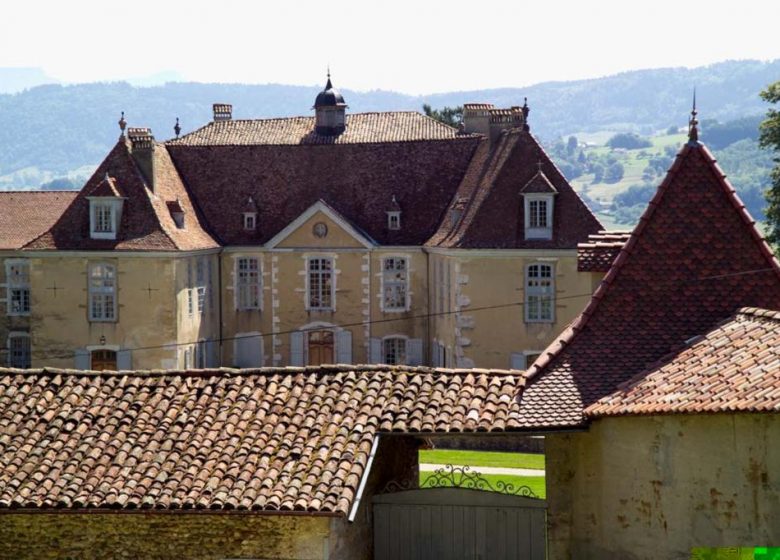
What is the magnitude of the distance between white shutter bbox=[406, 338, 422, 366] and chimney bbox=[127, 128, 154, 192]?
1168 cm

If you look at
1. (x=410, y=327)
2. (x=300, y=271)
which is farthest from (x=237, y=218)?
(x=410, y=327)

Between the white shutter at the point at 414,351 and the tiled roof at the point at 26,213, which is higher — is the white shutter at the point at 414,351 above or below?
below

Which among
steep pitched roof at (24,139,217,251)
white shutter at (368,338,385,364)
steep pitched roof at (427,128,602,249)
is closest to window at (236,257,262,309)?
steep pitched roof at (24,139,217,251)

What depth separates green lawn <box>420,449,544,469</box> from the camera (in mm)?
45062

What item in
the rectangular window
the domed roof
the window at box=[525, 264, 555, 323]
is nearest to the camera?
the window at box=[525, 264, 555, 323]

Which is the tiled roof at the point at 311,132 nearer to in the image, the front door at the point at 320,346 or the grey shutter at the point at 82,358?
the front door at the point at 320,346

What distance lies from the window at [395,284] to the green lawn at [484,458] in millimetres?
13439

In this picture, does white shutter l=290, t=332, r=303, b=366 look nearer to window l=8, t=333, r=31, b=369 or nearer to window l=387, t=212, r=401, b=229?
window l=387, t=212, r=401, b=229

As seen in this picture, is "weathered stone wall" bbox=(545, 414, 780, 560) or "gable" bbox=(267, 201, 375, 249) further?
"gable" bbox=(267, 201, 375, 249)

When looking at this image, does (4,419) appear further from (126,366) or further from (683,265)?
(126,366)

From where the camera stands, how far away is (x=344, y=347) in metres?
62.6

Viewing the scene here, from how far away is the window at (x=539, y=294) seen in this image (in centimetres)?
5584

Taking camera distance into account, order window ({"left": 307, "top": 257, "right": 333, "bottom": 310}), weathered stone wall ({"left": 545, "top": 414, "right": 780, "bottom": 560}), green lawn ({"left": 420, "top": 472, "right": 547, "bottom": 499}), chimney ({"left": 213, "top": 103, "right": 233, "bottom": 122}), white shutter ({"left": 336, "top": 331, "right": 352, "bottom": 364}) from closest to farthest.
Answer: weathered stone wall ({"left": 545, "top": 414, "right": 780, "bottom": 560}) < green lawn ({"left": 420, "top": 472, "right": 547, "bottom": 499}) < white shutter ({"left": 336, "top": 331, "right": 352, "bottom": 364}) < window ({"left": 307, "top": 257, "right": 333, "bottom": 310}) < chimney ({"left": 213, "top": 103, "right": 233, "bottom": 122})

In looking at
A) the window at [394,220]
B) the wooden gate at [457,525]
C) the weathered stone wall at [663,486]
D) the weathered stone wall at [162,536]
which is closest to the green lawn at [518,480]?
the wooden gate at [457,525]
